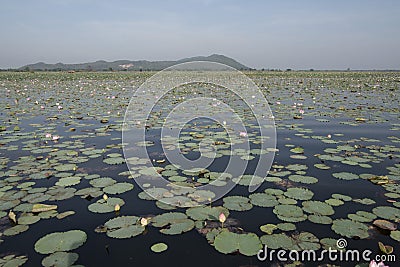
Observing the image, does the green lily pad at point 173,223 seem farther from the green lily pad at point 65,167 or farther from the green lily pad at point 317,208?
the green lily pad at point 65,167

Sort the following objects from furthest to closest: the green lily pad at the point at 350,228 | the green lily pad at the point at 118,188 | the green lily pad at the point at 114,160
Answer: the green lily pad at the point at 114,160, the green lily pad at the point at 118,188, the green lily pad at the point at 350,228

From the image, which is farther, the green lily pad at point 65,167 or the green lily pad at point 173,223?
the green lily pad at point 65,167

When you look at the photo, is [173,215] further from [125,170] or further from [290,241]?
[125,170]

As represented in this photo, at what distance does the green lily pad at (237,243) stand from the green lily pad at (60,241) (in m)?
1.22

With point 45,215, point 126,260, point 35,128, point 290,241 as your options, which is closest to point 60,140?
point 35,128

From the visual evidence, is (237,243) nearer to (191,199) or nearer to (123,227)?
(191,199)

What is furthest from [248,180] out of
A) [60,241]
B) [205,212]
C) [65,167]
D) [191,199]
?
[65,167]

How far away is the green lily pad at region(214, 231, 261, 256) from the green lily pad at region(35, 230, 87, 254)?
1.22m

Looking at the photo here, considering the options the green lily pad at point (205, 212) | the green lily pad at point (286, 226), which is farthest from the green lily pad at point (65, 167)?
the green lily pad at point (286, 226)

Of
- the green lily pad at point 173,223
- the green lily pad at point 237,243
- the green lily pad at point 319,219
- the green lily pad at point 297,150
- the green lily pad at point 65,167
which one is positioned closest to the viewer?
the green lily pad at point 237,243

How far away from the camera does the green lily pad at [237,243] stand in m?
2.34

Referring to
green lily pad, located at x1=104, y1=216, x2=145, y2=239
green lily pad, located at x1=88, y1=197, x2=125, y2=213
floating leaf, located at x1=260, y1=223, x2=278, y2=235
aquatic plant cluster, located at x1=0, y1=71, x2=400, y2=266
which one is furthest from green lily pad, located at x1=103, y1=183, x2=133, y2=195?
floating leaf, located at x1=260, y1=223, x2=278, y2=235

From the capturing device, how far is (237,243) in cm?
241

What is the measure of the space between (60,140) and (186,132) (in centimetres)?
276
